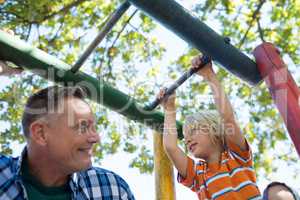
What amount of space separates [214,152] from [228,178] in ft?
0.65

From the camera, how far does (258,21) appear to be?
216 inches

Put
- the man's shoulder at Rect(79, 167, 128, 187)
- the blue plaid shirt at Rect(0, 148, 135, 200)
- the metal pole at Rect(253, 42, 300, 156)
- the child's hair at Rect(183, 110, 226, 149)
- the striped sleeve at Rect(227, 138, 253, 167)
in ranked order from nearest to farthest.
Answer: the blue plaid shirt at Rect(0, 148, 135, 200)
the metal pole at Rect(253, 42, 300, 156)
the man's shoulder at Rect(79, 167, 128, 187)
the striped sleeve at Rect(227, 138, 253, 167)
the child's hair at Rect(183, 110, 226, 149)

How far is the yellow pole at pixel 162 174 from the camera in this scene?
227cm

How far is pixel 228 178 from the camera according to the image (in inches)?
85.3

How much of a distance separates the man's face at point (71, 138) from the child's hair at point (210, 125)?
2.47 ft

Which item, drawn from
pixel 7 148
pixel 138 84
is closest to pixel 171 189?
pixel 7 148

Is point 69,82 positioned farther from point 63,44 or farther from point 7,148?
point 63,44

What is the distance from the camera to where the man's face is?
166 centimetres

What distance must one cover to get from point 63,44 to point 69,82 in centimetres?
349

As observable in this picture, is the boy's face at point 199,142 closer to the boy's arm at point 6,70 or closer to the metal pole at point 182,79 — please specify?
the metal pole at point 182,79

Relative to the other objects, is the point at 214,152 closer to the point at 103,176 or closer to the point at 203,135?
the point at 203,135

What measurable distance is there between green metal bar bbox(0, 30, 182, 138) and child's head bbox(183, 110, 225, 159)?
228mm

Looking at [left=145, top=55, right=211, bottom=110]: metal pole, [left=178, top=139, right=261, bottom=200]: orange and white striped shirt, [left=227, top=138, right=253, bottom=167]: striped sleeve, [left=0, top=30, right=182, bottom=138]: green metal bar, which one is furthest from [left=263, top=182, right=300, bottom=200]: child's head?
[left=0, top=30, right=182, bottom=138]: green metal bar

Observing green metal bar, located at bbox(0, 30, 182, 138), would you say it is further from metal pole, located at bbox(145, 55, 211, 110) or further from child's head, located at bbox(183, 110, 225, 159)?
child's head, located at bbox(183, 110, 225, 159)
